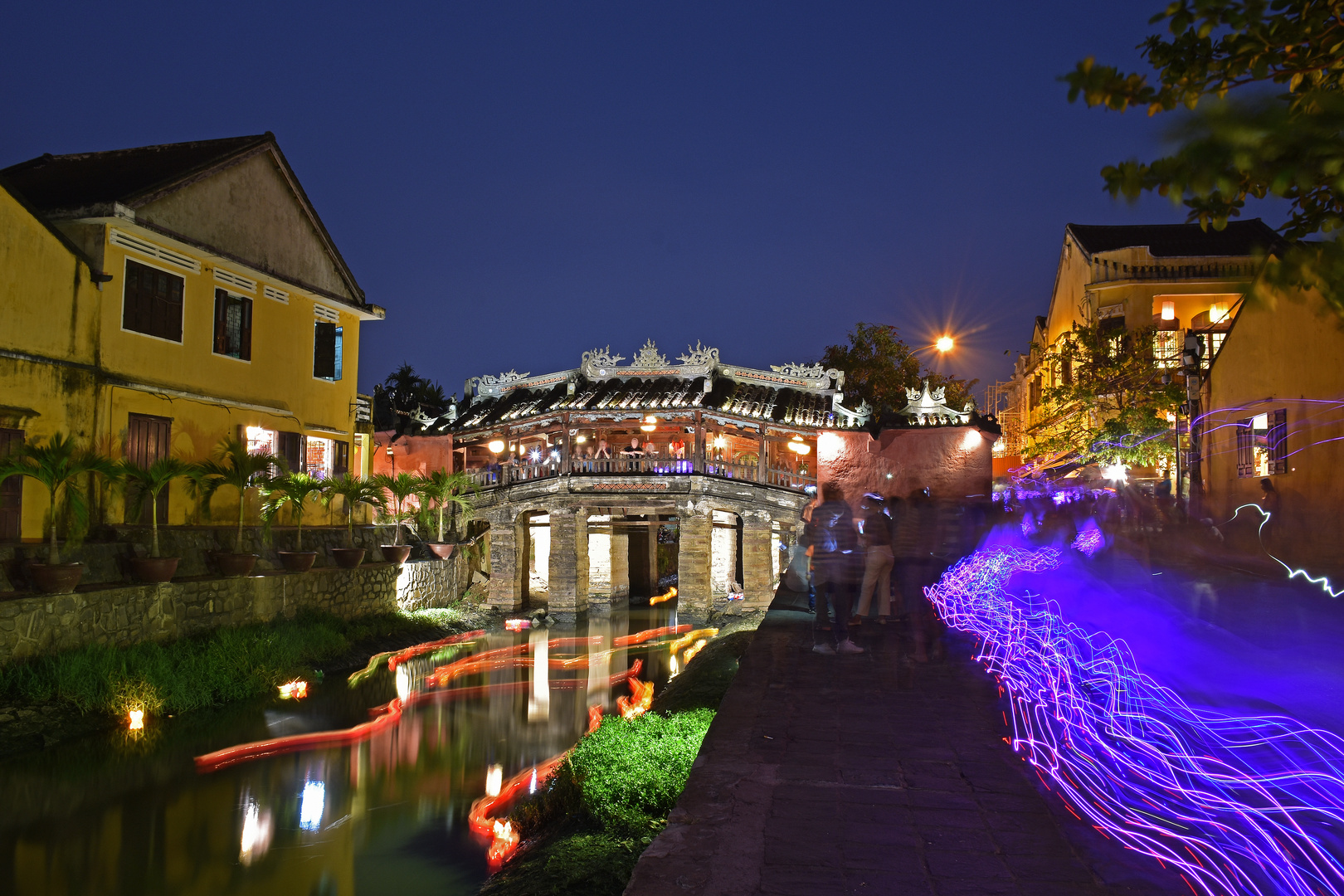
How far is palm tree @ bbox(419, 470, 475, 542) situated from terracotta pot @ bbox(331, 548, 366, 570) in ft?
13.0

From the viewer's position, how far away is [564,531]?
2347 cm

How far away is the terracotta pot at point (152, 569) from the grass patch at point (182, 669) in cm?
98

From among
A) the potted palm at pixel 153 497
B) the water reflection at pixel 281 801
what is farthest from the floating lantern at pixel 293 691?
the potted palm at pixel 153 497

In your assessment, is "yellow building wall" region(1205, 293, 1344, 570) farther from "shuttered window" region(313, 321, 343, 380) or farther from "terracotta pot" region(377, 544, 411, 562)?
"shuttered window" region(313, 321, 343, 380)

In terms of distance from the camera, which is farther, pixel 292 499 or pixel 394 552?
pixel 394 552

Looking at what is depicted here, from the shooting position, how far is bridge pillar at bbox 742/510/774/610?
22.2 meters

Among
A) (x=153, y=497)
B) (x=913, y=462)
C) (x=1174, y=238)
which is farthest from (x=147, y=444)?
(x=1174, y=238)

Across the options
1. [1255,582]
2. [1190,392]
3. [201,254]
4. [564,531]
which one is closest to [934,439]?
[1190,392]

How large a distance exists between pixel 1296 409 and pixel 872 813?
41.1 ft

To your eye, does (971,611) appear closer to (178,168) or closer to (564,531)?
(564,531)

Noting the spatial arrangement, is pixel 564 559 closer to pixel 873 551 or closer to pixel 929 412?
pixel 929 412

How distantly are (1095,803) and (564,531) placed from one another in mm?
20047

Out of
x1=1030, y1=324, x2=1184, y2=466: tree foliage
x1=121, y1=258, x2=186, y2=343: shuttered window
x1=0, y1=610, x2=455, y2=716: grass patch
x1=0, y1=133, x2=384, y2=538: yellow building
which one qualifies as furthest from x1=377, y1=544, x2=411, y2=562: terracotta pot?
x1=1030, y1=324, x2=1184, y2=466: tree foliage

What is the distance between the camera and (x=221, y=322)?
54.0ft
